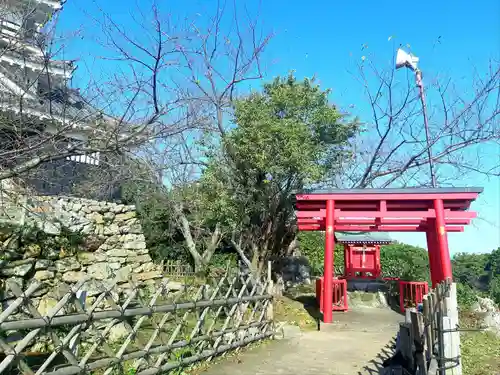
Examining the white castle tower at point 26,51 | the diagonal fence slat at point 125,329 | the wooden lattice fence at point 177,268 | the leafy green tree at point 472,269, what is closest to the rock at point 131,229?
the diagonal fence slat at point 125,329

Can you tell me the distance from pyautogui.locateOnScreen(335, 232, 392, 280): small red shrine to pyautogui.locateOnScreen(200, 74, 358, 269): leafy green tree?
500 centimetres

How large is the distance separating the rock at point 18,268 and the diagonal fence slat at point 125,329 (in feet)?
1.99

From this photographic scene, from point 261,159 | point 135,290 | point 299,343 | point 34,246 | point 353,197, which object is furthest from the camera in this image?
point 353,197

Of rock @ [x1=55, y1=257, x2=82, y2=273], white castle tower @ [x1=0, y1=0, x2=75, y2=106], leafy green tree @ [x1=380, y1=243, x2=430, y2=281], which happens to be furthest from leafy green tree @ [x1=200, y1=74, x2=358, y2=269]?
leafy green tree @ [x1=380, y1=243, x2=430, y2=281]

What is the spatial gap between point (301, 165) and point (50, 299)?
17.3 feet

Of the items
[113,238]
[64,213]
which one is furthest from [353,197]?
[64,213]

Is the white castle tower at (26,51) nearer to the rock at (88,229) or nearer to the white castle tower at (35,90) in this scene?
the white castle tower at (35,90)

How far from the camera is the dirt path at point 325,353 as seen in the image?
584cm

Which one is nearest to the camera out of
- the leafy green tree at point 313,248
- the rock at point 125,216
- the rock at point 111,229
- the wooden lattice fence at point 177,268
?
the rock at point 111,229

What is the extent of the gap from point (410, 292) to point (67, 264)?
353 inches

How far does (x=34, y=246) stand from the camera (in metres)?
7.21

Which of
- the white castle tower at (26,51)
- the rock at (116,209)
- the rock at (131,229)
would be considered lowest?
the rock at (131,229)

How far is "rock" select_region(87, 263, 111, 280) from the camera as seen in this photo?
8.24 metres

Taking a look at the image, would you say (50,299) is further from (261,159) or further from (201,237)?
(201,237)
